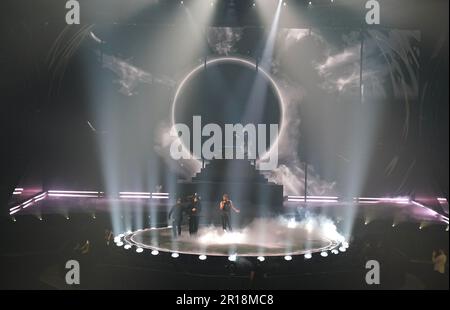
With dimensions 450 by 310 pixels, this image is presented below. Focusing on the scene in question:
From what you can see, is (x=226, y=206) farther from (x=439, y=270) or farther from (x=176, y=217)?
(x=439, y=270)

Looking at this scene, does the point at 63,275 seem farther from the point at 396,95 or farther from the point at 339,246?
the point at 396,95

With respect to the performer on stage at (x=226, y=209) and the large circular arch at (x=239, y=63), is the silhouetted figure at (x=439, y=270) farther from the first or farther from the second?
the large circular arch at (x=239, y=63)

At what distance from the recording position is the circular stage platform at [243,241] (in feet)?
29.8

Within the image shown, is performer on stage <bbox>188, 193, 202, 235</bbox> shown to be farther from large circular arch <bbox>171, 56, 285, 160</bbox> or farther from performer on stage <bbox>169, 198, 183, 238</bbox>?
large circular arch <bbox>171, 56, 285, 160</bbox>

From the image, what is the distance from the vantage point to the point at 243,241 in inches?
406

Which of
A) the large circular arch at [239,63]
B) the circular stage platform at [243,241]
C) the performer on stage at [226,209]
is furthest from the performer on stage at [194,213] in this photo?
the large circular arch at [239,63]

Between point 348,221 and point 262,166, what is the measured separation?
15.4 ft

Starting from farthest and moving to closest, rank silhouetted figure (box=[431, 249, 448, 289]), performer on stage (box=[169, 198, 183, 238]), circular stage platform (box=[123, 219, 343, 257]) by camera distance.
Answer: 1. performer on stage (box=[169, 198, 183, 238])
2. circular stage platform (box=[123, 219, 343, 257])
3. silhouetted figure (box=[431, 249, 448, 289])

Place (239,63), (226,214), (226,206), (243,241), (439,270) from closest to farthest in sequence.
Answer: (439,270) < (243,241) < (226,206) < (226,214) < (239,63)

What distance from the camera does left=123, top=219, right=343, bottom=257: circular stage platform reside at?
9.09 m

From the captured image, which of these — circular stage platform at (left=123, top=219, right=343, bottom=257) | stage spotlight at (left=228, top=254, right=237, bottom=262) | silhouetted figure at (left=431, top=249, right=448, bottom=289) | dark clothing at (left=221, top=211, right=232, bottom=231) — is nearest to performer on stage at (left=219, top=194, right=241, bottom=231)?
dark clothing at (left=221, top=211, right=232, bottom=231)

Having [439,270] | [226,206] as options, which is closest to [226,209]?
[226,206]

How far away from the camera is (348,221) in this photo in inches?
486
